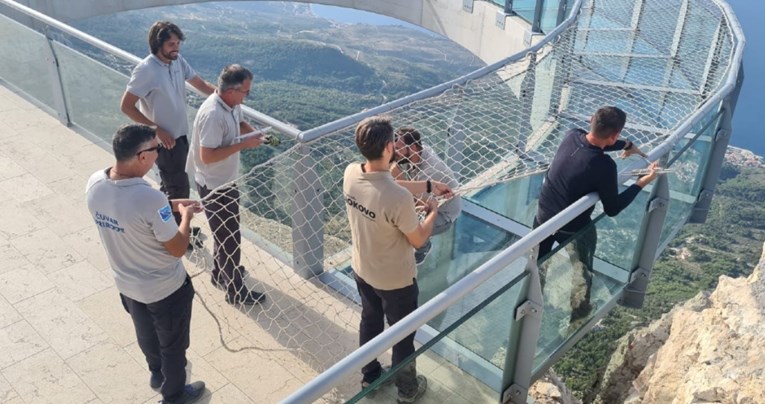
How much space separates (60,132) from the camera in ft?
20.5

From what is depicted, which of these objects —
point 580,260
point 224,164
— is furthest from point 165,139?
point 580,260

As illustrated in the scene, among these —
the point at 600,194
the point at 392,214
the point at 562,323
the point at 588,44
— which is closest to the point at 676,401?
the point at 562,323

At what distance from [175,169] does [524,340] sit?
8.24 ft

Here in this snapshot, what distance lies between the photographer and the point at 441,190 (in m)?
3.31

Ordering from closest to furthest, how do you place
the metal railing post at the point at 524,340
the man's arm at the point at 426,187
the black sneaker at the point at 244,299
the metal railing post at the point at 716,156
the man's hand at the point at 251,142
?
1. the metal railing post at the point at 524,340
2. the man's arm at the point at 426,187
3. the man's hand at the point at 251,142
4. the black sneaker at the point at 244,299
5. the metal railing post at the point at 716,156

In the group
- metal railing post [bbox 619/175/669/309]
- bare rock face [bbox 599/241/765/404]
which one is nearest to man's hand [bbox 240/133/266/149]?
metal railing post [bbox 619/175/669/309]

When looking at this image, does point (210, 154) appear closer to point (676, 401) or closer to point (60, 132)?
point (676, 401)

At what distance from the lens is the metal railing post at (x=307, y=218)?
13.0 feet

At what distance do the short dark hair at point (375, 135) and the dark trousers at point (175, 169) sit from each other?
1.90 metres

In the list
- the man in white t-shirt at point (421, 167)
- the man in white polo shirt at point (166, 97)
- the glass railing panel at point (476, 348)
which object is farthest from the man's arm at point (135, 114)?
the glass railing panel at point (476, 348)

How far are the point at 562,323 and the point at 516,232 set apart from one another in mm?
1130

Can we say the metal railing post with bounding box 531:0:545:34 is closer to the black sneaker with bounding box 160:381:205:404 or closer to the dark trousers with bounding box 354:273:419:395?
the dark trousers with bounding box 354:273:419:395

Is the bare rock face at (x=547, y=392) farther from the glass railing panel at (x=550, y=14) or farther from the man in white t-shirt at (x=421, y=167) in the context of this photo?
the glass railing panel at (x=550, y=14)

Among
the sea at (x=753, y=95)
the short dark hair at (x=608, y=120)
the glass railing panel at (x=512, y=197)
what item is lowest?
the sea at (x=753, y=95)
